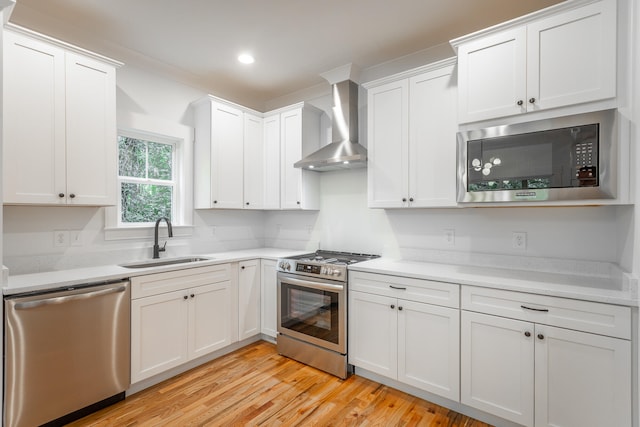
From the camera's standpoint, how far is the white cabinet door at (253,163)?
11.8 feet

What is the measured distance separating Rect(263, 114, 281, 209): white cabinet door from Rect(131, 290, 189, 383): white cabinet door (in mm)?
1434

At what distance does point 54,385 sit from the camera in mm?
1965

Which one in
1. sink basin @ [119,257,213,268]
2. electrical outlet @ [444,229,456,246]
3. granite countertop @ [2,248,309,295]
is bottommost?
sink basin @ [119,257,213,268]

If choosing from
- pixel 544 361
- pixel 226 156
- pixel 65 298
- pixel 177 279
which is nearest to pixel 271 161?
pixel 226 156

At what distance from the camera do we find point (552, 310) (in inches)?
70.4

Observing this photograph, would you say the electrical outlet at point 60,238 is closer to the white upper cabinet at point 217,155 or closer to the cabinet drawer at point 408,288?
the white upper cabinet at point 217,155

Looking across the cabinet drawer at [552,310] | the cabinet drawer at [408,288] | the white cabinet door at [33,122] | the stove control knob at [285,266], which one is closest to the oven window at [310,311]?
the stove control knob at [285,266]

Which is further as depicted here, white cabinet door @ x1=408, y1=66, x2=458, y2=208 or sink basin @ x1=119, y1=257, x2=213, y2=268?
sink basin @ x1=119, y1=257, x2=213, y2=268

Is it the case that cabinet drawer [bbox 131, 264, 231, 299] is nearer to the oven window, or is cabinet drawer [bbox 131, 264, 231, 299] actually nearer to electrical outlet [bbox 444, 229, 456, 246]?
the oven window

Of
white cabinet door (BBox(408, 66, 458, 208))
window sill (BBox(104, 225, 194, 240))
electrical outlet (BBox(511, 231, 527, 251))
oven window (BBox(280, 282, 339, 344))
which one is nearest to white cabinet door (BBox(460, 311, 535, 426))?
electrical outlet (BBox(511, 231, 527, 251))

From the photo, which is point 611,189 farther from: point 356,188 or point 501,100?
point 356,188

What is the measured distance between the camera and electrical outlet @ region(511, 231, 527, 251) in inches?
94.1

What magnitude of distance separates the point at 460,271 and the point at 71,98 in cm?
308

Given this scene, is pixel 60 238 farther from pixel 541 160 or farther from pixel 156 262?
pixel 541 160
